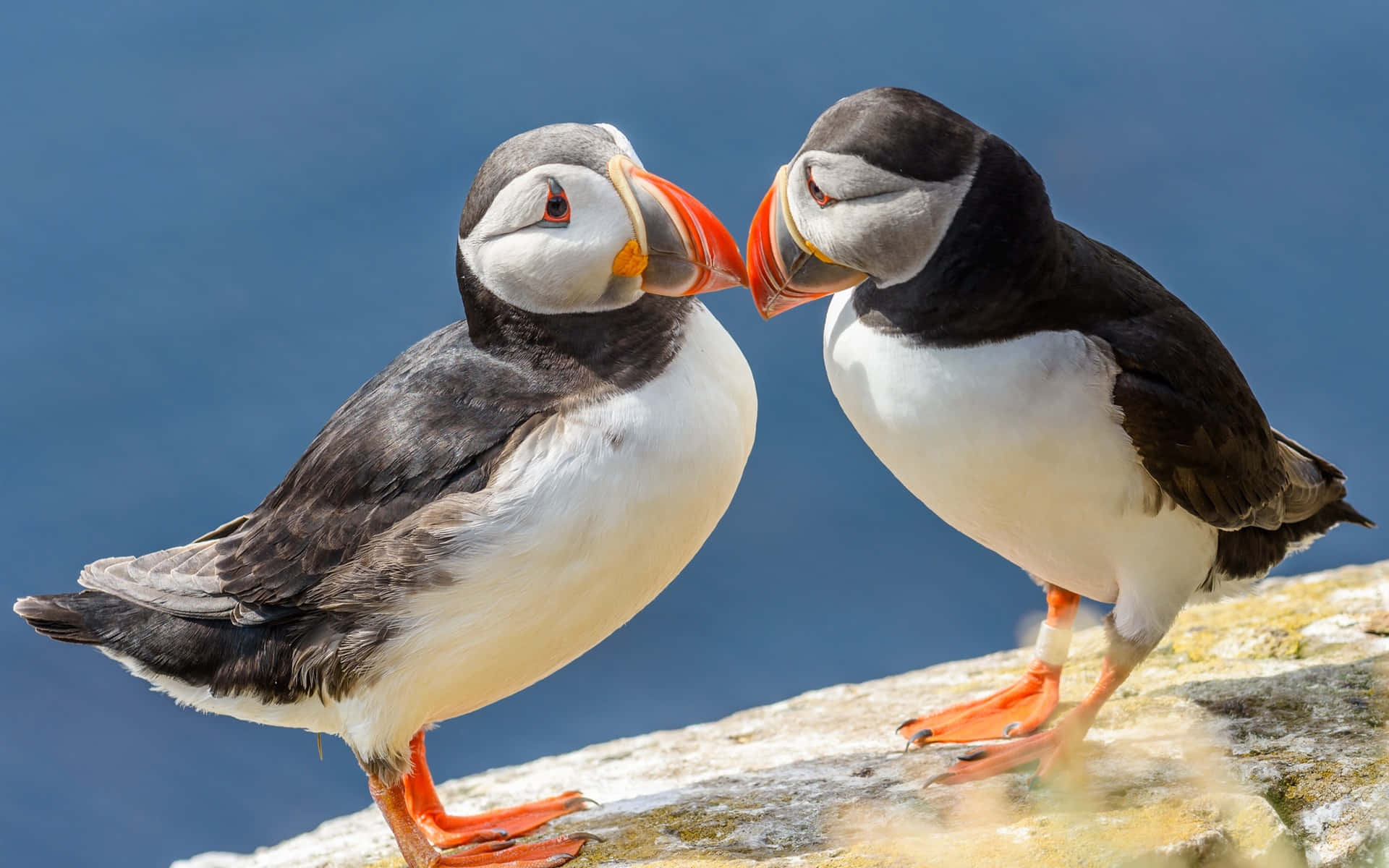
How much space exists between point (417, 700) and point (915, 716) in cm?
138

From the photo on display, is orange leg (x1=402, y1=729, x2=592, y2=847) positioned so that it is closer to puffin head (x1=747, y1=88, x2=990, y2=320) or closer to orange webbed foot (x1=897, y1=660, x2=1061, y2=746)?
orange webbed foot (x1=897, y1=660, x2=1061, y2=746)

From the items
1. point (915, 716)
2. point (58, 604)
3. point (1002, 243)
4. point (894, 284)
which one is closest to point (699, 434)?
point (894, 284)

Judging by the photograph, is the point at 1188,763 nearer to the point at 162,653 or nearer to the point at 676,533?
the point at 676,533

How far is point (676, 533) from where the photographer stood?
9.55 ft

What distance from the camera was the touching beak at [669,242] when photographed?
2762mm

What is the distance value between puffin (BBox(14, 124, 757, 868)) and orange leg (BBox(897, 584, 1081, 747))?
3.00ft

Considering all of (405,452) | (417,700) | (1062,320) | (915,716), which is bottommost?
(915,716)

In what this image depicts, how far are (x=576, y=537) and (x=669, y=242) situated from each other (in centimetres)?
60

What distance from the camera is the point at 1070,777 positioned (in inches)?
122

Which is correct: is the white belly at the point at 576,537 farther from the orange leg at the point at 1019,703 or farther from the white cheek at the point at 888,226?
the orange leg at the point at 1019,703

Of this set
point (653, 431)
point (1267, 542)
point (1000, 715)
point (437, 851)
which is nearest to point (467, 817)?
point (437, 851)

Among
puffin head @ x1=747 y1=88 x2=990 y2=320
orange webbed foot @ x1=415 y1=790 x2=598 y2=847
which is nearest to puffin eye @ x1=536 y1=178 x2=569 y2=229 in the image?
puffin head @ x1=747 y1=88 x2=990 y2=320

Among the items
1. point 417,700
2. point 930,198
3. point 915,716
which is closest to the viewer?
point 930,198

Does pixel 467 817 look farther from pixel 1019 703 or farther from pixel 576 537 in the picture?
pixel 1019 703
